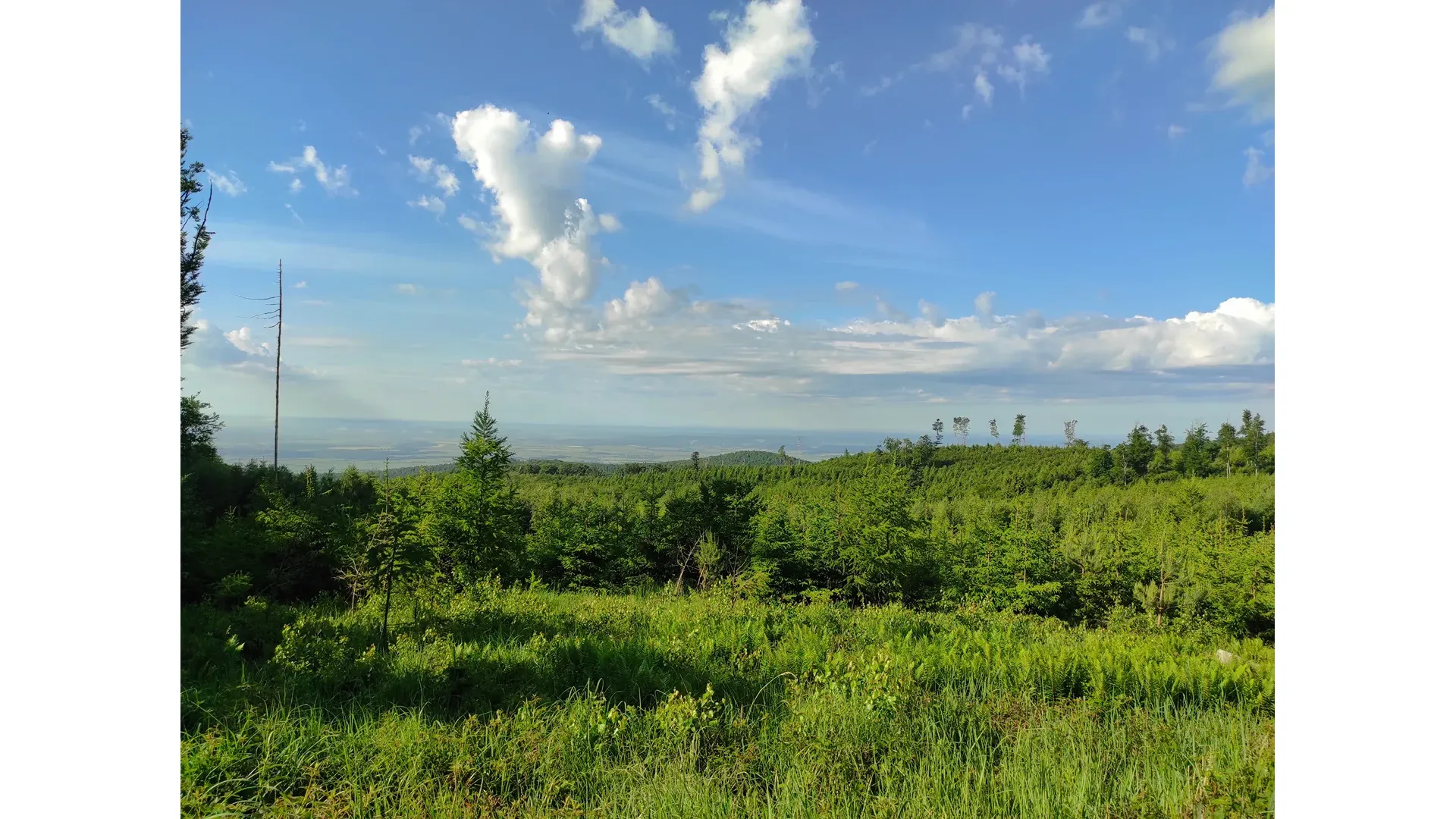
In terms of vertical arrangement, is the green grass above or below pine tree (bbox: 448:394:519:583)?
below

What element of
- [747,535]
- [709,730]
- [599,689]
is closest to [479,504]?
[599,689]

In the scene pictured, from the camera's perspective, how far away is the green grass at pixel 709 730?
1.79 metres

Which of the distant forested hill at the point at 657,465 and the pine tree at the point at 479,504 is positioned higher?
the pine tree at the point at 479,504

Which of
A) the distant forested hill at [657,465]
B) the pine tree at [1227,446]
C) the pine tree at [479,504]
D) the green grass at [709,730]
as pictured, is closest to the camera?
the green grass at [709,730]

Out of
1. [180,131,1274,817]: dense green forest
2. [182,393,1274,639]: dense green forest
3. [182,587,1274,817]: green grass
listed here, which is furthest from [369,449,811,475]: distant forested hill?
[182,587,1274,817]: green grass

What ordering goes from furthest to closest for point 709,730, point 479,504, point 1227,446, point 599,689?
point 1227,446
point 479,504
point 599,689
point 709,730

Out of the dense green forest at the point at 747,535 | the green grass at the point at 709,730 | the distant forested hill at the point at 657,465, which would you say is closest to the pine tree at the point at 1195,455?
the dense green forest at the point at 747,535

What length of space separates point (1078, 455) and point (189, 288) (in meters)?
37.8

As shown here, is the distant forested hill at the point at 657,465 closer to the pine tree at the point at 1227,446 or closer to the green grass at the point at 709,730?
the green grass at the point at 709,730

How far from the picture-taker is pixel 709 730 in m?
2.31

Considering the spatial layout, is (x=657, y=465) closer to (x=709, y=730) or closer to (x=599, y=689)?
(x=599, y=689)

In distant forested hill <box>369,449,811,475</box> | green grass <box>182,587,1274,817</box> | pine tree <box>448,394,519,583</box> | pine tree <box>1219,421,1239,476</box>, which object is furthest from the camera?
pine tree <box>1219,421,1239,476</box>

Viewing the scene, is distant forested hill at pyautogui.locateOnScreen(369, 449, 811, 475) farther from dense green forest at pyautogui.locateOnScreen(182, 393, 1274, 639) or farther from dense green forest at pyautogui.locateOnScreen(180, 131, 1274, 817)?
dense green forest at pyautogui.locateOnScreen(180, 131, 1274, 817)

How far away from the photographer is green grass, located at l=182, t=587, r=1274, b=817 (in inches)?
70.6
